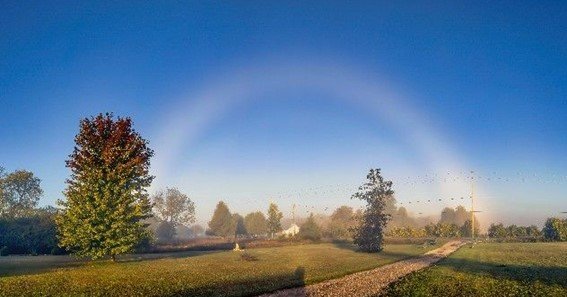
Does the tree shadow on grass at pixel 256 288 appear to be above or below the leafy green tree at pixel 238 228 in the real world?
above

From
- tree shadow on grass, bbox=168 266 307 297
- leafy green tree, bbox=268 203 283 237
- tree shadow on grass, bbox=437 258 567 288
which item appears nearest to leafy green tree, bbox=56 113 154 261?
tree shadow on grass, bbox=168 266 307 297

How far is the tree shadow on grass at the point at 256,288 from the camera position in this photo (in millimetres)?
22406

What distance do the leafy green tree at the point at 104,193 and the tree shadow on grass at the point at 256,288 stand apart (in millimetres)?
13565

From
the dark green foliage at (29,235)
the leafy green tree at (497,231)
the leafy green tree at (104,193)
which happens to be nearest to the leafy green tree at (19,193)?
the dark green foliage at (29,235)

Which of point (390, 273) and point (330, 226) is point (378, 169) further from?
point (330, 226)

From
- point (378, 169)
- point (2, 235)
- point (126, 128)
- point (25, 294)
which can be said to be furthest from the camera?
point (378, 169)

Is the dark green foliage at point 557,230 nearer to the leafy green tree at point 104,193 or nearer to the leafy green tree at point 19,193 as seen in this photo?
the leafy green tree at point 104,193

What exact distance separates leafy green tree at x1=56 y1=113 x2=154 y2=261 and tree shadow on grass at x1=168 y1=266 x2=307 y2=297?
1357 cm

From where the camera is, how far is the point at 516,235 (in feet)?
351

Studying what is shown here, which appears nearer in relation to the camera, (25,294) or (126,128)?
(25,294)

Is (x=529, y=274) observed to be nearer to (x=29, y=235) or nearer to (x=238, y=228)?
(x=29, y=235)

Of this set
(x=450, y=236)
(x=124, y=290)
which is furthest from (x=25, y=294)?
(x=450, y=236)

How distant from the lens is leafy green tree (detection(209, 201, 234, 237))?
14412 centimetres

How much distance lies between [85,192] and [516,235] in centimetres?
11413
